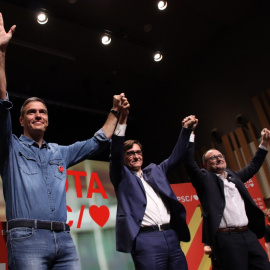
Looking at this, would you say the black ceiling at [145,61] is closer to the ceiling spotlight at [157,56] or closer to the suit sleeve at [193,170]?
the ceiling spotlight at [157,56]

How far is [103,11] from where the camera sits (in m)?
5.64

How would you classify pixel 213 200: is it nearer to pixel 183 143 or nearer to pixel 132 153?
pixel 183 143

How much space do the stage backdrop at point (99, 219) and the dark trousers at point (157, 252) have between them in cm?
241

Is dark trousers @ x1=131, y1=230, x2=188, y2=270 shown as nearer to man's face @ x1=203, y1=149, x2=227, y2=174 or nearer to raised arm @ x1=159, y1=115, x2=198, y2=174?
raised arm @ x1=159, y1=115, x2=198, y2=174

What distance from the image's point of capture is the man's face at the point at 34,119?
5.89 feet

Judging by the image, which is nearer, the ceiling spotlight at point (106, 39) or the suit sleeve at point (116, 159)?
the suit sleeve at point (116, 159)

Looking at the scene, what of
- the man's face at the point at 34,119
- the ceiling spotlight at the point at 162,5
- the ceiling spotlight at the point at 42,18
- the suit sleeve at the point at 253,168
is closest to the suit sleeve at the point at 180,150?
the suit sleeve at the point at 253,168

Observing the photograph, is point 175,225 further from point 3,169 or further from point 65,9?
point 65,9

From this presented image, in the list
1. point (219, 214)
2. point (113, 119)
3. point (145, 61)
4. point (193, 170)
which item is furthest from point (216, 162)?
point (145, 61)

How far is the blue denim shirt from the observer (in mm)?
1532

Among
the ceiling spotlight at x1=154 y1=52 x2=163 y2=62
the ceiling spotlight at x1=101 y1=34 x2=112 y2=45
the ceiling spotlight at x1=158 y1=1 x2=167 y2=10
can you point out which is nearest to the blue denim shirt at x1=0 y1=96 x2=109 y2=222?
the ceiling spotlight at x1=158 y1=1 x2=167 y2=10

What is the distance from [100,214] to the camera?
4.68 m

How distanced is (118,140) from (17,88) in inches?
202

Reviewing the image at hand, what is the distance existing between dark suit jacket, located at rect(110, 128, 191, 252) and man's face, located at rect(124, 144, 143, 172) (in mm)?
88
